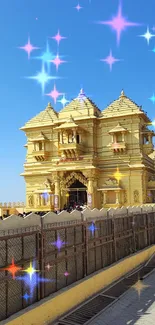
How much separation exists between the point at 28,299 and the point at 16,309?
14.7 inches

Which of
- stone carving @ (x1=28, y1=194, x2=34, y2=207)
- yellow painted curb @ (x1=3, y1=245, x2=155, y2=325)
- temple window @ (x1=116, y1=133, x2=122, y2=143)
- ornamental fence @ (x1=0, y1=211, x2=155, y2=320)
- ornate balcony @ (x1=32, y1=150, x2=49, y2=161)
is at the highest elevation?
temple window @ (x1=116, y1=133, x2=122, y2=143)

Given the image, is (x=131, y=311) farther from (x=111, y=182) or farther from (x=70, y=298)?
(x=111, y=182)

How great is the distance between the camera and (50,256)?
6551 millimetres

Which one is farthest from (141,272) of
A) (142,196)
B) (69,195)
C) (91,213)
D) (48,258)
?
(69,195)

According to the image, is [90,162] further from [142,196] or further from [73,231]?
[73,231]

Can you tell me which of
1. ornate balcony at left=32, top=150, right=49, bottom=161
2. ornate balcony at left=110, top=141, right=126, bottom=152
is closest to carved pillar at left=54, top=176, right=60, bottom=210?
ornate balcony at left=32, top=150, right=49, bottom=161

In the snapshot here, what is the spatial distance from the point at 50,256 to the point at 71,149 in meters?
24.0

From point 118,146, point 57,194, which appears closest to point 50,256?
point 57,194

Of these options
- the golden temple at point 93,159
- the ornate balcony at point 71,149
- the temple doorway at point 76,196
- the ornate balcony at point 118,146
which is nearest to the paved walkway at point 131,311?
the golden temple at point 93,159

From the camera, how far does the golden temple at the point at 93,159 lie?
28922 millimetres

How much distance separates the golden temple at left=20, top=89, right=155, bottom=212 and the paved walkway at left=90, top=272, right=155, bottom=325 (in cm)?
2057

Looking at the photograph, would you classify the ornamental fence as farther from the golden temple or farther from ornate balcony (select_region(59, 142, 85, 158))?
ornate balcony (select_region(59, 142, 85, 158))

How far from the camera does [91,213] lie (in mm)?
8758

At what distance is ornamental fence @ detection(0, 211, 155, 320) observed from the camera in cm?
549
